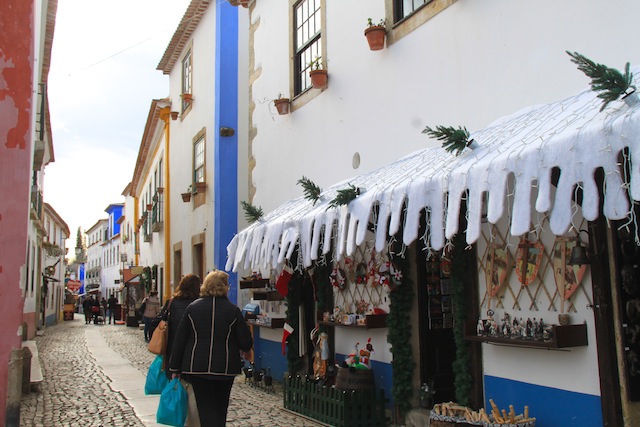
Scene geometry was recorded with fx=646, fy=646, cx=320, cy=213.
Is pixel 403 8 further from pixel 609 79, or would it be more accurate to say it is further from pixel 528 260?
pixel 609 79

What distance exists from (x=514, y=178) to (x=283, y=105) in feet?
20.9

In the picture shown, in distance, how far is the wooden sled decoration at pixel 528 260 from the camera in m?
5.14

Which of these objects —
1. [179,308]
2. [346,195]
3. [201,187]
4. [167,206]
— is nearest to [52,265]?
[167,206]

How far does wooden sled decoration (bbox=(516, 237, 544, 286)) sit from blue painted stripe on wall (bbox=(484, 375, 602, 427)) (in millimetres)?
883

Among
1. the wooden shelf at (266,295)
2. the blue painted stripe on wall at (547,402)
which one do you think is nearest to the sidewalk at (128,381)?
the wooden shelf at (266,295)

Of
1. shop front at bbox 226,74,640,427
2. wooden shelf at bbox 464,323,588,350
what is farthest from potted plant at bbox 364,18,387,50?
wooden shelf at bbox 464,323,588,350

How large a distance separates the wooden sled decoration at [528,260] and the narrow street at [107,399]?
3.21 meters

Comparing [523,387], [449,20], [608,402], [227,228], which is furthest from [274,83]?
[608,402]

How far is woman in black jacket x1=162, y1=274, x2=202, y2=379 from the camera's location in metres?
6.29

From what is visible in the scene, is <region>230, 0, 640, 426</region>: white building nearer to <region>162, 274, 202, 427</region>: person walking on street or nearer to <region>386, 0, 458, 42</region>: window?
Answer: <region>386, 0, 458, 42</region>: window

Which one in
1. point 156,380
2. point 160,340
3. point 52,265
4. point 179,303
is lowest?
point 156,380

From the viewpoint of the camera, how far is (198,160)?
15.3 m

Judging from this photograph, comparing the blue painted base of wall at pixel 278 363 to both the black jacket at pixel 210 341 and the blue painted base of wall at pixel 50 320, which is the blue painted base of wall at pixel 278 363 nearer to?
the black jacket at pixel 210 341

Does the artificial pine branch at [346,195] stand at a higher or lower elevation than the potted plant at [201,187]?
lower
